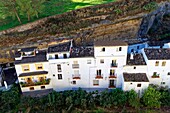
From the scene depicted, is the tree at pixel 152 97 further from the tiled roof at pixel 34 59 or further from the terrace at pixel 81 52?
the tiled roof at pixel 34 59

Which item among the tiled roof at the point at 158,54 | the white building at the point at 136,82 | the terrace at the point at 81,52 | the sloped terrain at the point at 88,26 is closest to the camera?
the white building at the point at 136,82

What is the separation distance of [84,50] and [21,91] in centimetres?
1092

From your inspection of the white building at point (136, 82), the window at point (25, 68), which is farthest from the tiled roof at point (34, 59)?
the white building at point (136, 82)

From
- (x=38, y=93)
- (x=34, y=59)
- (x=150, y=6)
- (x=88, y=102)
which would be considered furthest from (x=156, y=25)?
(x=38, y=93)

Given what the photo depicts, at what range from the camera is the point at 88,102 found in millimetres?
28219

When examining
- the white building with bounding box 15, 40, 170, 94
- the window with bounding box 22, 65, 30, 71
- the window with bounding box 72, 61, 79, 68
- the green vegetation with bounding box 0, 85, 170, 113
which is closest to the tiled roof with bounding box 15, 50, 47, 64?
the white building with bounding box 15, 40, 170, 94

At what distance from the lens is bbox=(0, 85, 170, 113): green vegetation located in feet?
91.8

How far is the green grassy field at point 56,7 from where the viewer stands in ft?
124

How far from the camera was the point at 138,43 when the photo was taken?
39.1 m

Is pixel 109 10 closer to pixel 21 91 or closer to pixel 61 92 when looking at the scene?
pixel 61 92

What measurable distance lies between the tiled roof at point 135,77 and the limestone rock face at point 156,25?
42.4ft

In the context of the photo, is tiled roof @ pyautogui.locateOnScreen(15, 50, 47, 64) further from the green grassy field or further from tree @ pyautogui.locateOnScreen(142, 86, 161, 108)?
tree @ pyautogui.locateOnScreen(142, 86, 161, 108)

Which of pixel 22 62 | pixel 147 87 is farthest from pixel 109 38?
pixel 22 62

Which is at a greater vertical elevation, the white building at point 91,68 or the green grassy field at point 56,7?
the green grassy field at point 56,7
